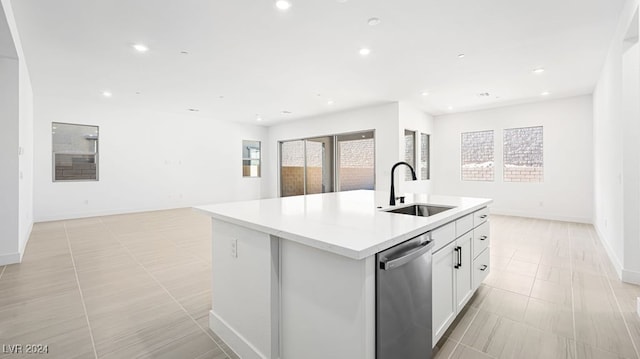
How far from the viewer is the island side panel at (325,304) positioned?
1144 mm

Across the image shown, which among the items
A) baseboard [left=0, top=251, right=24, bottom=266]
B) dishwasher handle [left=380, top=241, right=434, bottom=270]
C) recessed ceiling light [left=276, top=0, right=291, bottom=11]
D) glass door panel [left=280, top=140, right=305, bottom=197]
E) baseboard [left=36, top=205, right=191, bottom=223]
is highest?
recessed ceiling light [left=276, top=0, right=291, bottom=11]

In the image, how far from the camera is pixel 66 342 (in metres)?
1.88

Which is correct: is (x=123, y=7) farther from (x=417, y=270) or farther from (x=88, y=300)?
(x=417, y=270)

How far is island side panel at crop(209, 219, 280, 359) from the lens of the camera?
1497mm

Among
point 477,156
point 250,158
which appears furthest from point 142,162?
point 477,156

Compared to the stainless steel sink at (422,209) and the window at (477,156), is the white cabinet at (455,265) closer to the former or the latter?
the stainless steel sink at (422,209)

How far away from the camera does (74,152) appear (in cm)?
652

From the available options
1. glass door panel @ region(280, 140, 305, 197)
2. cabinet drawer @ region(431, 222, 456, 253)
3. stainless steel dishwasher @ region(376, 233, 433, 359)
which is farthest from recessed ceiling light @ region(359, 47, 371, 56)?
glass door panel @ region(280, 140, 305, 197)

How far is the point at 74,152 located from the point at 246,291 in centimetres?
722

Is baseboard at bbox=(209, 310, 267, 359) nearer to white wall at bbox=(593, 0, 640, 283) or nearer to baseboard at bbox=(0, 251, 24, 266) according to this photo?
baseboard at bbox=(0, 251, 24, 266)

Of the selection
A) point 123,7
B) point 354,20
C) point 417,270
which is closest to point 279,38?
point 354,20

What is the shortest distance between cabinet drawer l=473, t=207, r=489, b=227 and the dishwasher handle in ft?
3.29

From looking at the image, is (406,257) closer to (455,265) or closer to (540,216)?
(455,265)

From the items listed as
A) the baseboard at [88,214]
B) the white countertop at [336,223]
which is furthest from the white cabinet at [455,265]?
the baseboard at [88,214]
